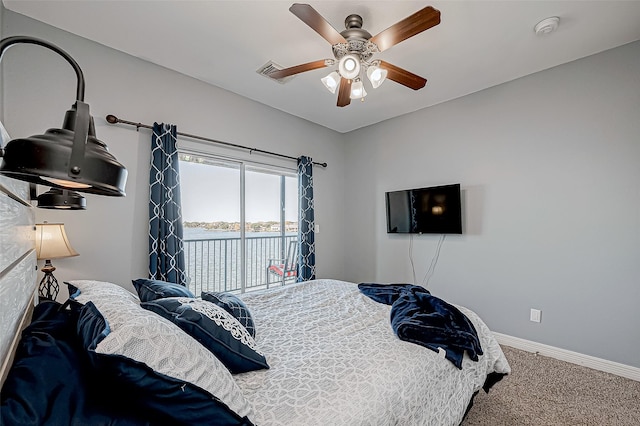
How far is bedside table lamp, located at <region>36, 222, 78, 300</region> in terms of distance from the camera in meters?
1.90

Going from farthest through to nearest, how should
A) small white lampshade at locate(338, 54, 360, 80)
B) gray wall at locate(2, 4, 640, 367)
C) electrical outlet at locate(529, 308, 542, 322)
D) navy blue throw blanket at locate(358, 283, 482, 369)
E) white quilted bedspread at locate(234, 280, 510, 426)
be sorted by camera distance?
1. electrical outlet at locate(529, 308, 542, 322)
2. gray wall at locate(2, 4, 640, 367)
3. small white lampshade at locate(338, 54, 360, 80)
4. navy blue throw blanket at locate(358, 283, 482, 369)
5. white quilted bedspread at locate(234, 280, 510, 426)

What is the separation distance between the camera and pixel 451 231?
3.34m

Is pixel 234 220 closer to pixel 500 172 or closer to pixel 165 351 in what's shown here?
pixel 165 351

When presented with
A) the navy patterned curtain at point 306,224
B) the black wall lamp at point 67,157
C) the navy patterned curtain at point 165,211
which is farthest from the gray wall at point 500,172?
the black wall lamp at point 67,157

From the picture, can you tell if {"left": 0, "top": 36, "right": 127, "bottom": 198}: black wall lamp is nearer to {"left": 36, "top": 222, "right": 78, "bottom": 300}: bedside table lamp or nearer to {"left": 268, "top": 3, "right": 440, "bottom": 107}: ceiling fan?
{"left": 268, "top": 3, "right": 440, "bottom": 107}: ceiling fan

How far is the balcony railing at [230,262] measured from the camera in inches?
139

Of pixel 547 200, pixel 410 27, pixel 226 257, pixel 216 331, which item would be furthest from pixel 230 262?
pixel 547 200

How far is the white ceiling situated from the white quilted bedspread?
2.14 m

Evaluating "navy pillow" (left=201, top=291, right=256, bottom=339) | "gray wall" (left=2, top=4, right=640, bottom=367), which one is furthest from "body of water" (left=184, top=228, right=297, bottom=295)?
"navy pillow" (left=201, top=291, right=256, bottom=339)

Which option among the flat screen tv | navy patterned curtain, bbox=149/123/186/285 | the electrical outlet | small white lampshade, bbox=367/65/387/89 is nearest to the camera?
small white lampshade, bbox=367/65/387/89

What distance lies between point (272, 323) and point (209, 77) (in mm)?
2570

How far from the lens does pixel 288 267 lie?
4156 mm

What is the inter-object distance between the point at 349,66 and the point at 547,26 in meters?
1.55

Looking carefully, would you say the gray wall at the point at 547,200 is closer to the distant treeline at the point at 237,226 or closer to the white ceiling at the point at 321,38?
the white ceiling at the point at 321,38
